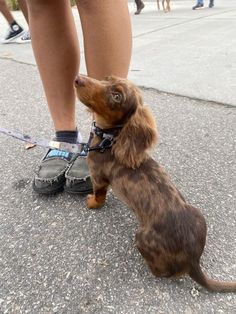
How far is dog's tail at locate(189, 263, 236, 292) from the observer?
1.40 meters

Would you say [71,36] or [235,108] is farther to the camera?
[235,108]

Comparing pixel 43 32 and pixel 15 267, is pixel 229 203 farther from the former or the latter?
pixel 43 32

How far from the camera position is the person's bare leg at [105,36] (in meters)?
1.71

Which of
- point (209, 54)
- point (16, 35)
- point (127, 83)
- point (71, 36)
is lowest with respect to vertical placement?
point (209, 54)

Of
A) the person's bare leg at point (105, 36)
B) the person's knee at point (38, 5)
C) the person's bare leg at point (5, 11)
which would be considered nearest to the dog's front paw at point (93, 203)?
the person's bare leg at point (105, 36)

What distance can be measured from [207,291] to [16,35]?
5.42 metres

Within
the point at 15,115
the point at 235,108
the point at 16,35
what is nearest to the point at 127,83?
the point at 235,108

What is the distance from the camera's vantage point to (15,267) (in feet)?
5.26

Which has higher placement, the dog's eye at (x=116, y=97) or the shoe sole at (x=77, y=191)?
the dog's eye at (x=116, y=97)

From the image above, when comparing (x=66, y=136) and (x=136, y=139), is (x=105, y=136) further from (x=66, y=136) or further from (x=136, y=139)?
(x=66, y=136)

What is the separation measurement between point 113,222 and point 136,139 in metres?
0.49

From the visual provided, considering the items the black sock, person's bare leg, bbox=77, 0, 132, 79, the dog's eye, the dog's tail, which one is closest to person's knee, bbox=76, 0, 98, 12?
person's bare leg, bbox=77, 0, 132, 79

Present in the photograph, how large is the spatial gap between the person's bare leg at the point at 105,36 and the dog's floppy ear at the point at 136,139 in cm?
37

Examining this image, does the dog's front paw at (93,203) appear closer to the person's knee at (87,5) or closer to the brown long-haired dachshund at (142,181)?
the brown long-haired dachshund at (142,181)
